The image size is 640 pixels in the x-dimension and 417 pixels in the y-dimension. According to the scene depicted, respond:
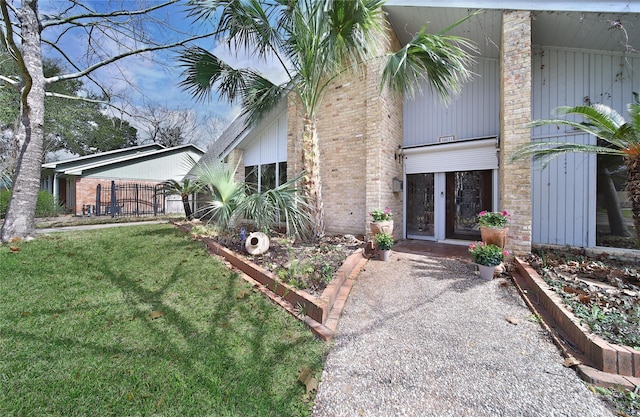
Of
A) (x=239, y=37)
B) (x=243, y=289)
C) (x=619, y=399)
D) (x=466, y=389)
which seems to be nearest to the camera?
(x=619, y=399)

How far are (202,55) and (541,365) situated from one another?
306 inches

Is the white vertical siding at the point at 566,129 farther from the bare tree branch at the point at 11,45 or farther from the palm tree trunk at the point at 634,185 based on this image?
the bare tree branch at the point at 11,45

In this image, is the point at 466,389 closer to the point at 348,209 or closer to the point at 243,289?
the point at 243,289

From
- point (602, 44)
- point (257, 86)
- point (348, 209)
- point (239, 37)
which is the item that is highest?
point (239, 37)

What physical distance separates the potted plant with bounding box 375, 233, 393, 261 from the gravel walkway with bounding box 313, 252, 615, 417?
1444mm

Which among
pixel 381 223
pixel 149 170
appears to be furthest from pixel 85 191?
pixel 381 223

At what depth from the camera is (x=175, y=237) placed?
7035mm

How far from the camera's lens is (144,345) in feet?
8.23

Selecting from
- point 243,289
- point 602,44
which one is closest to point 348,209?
point 243,289

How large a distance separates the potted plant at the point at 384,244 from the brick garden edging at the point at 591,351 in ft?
8.22

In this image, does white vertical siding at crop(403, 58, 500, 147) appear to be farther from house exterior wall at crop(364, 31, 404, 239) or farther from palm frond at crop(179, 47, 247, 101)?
palm frond at crop(179, 47, 247, 101)

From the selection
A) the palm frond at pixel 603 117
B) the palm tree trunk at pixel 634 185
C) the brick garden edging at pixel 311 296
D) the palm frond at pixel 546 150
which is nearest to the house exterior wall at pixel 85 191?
the brick garden edging at pixel 311 296

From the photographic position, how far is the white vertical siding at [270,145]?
363 inches

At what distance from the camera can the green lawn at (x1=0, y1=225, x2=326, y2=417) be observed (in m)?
1.89
